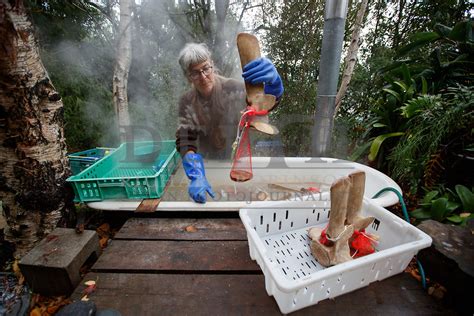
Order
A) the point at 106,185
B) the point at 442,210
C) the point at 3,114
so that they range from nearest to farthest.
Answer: the point at 3,114
the point at 442,210
the point at 106,185

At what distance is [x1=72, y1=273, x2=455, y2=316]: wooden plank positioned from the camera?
82 centimetres

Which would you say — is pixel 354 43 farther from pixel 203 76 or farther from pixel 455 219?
pixel 455 219

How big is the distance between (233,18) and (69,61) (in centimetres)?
248

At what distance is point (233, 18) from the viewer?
3303 mm

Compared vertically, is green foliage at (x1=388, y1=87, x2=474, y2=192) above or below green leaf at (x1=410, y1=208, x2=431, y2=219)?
above

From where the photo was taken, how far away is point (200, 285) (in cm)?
93

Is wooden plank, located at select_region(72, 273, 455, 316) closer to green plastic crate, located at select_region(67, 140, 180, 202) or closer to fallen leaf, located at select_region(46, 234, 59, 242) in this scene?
fallen leaf, located at select_region(46, 234, 59, 242)

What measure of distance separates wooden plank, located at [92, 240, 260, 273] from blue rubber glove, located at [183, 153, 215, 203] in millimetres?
360

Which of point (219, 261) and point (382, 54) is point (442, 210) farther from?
point (382, 54)

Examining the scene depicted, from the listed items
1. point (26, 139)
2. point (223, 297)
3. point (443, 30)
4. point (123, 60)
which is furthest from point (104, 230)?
point (443, 30)

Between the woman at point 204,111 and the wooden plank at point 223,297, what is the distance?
0.61 metres

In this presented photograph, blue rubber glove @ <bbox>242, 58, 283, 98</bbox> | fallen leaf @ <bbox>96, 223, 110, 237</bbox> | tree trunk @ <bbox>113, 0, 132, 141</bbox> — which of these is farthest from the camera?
tree trunk @ <bbox>113, 0, 132, 141</bbox>

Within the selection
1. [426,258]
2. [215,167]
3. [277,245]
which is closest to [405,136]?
[426,258]

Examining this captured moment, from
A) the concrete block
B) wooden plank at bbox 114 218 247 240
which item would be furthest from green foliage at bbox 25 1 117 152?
the concrete block
